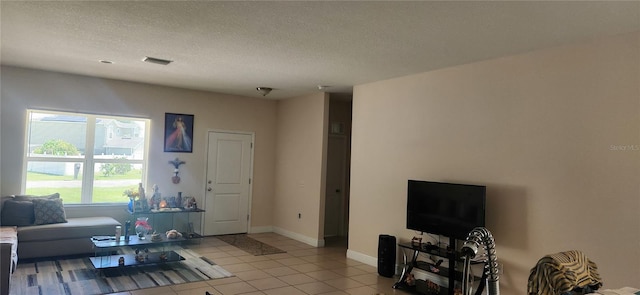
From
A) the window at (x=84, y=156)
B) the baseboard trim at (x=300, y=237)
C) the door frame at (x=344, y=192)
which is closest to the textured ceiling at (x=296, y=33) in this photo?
the window at (x=84, y=156)

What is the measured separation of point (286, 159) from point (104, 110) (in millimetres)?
3129

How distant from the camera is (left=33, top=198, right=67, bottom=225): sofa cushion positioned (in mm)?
5125

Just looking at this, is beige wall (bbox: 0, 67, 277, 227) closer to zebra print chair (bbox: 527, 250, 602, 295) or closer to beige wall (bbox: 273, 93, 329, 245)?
beige wall (bbox: 273, 93, 329, 245)

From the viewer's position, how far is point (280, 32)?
3.47 m

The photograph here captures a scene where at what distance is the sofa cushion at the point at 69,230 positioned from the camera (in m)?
4.87

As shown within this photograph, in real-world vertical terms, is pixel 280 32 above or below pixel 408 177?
above

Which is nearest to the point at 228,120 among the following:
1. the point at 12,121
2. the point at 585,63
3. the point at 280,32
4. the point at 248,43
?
the point at 12,121

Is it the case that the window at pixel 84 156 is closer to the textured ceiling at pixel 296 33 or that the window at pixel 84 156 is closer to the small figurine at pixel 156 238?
the textured ceiling at pixel 296 33

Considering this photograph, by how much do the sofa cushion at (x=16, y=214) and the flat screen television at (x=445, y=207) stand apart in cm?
477

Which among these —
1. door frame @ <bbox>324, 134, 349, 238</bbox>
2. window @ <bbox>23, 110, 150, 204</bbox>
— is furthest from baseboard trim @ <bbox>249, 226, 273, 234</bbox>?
window @ <bbox>23, 110, 150, 204</bbox>

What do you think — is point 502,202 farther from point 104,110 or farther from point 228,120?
point 104,110

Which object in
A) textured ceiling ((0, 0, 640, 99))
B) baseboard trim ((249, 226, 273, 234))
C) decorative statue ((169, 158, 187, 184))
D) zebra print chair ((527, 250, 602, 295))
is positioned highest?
textured ceiling ((0, 0, 640, 99))

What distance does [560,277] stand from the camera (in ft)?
5.62

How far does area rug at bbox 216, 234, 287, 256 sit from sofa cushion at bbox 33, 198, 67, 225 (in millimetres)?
2442
